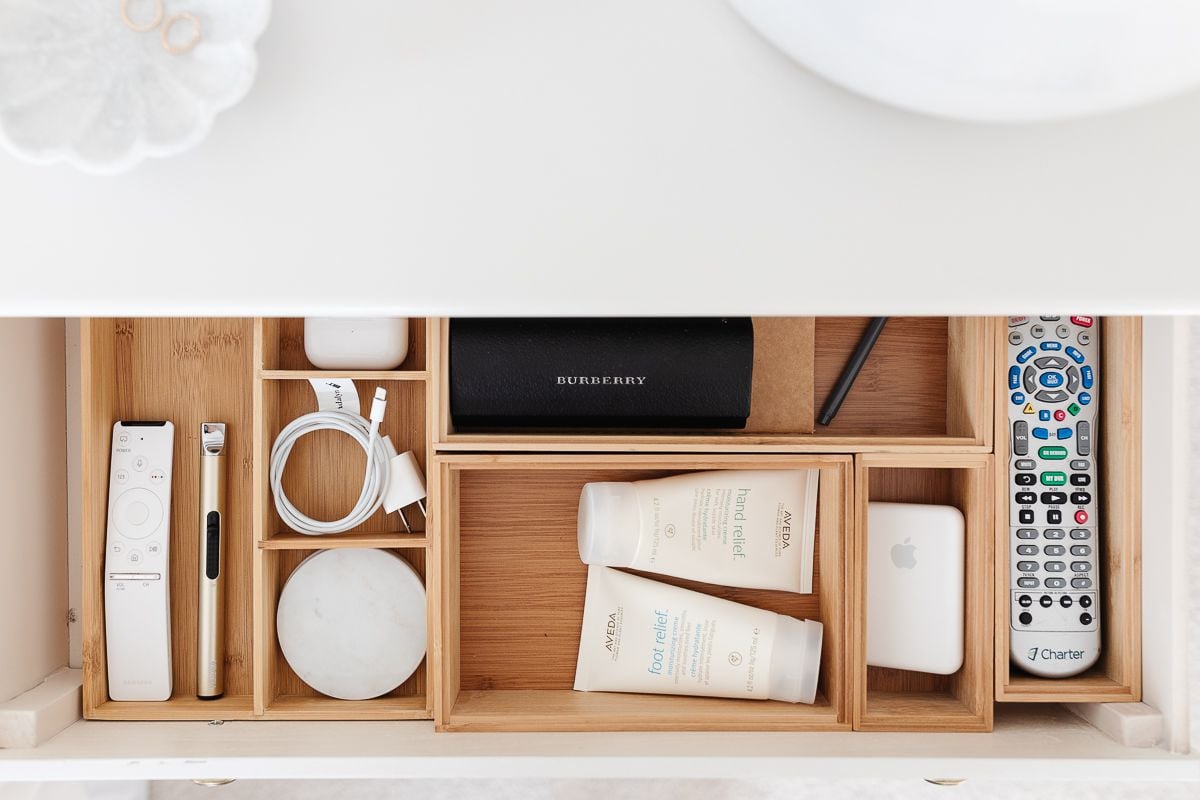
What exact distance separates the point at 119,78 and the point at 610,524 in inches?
31.3

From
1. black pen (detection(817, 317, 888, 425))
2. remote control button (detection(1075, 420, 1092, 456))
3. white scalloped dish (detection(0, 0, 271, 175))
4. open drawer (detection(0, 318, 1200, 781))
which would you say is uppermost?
white scalloped dish (detection(0, 0, 271, 175))

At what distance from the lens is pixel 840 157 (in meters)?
0.37

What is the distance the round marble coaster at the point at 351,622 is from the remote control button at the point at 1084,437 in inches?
34.4

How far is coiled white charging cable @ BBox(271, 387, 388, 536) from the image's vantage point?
1054mm

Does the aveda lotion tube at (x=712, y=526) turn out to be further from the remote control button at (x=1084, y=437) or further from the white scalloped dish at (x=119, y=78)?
the white scalloped dish at (x=119, y=78)

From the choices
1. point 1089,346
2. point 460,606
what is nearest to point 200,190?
point 460,606

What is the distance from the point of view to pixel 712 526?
3.54 ft

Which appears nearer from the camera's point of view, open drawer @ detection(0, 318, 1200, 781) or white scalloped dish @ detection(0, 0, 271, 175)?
white scalloped dish @ detection(0, 0, 271, 175)

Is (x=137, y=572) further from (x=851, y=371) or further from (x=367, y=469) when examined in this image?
(x=851, y=371)

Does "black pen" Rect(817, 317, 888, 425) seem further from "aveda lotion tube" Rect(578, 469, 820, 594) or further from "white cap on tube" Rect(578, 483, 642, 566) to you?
"white cap on tube" Rect(578, 483, 642, 566)

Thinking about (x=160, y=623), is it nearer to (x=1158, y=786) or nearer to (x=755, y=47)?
(x=755, y=47)

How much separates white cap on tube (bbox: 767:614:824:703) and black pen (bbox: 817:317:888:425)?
0.94 ft

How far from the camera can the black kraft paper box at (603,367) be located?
0.97 m

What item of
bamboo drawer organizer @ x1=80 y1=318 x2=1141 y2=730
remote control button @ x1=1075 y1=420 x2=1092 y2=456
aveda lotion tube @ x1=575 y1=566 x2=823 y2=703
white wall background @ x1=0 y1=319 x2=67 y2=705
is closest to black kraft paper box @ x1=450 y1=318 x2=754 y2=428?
bamboo drawer organizer @ x1=80 y1=318 x2=1141 y2=730
